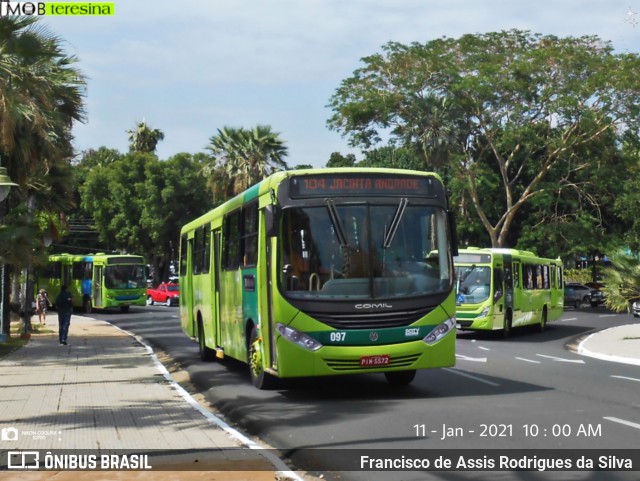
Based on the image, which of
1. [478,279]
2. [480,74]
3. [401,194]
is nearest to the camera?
[401,194]

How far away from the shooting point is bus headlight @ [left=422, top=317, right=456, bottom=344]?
43.6 ft

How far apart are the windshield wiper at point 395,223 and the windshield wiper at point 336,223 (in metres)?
0.58

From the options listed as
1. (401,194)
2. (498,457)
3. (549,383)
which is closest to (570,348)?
(549,383)

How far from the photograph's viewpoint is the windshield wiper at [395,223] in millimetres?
13305

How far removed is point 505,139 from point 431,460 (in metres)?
39.2

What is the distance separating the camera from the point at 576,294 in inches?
2266

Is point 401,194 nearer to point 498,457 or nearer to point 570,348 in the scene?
point 498,457

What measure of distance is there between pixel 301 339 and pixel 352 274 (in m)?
1.14

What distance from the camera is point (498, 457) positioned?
885 centimetres

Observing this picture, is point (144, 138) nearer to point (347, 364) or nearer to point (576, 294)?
point (576, 294)

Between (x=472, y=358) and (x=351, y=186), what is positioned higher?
(x=351, y=186)

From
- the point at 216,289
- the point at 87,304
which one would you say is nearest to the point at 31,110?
the point at 216,289

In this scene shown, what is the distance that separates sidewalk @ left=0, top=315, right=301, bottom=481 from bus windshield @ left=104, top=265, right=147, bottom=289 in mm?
29821

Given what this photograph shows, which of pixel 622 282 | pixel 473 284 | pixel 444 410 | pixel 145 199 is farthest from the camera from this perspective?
A: pixel 145 199
